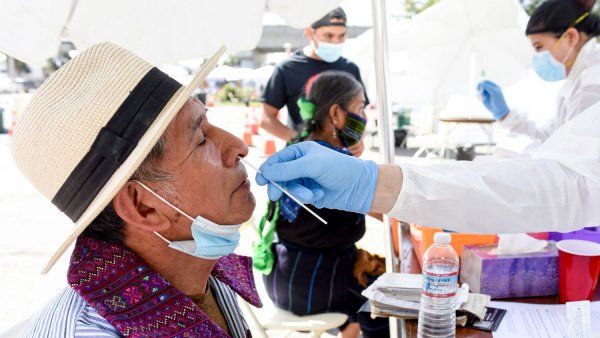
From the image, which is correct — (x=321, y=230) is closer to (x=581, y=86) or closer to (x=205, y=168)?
(x=205, y=168)

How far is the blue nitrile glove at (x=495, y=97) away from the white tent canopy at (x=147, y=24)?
6.78 ft

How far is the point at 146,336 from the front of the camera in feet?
3.84

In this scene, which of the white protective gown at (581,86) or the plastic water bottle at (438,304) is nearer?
the plastic water bottle at (438,304)

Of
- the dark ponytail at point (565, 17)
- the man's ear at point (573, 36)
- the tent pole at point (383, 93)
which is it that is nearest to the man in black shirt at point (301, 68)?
the dark ponytail at point (565, 17)

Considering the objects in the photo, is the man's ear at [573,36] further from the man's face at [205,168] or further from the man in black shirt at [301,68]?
the man's face at [205,168]

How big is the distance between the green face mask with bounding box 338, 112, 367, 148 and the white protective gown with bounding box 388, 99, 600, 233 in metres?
1.17

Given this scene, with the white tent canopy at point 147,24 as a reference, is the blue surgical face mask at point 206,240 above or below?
below

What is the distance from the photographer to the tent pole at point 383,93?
201 centimetres

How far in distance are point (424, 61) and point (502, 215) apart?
7.88 meters

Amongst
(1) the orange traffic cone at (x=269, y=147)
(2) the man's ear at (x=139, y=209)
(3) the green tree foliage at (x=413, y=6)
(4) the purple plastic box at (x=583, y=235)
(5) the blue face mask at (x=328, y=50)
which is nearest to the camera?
(2) the man's ear at (x=139, y=209)

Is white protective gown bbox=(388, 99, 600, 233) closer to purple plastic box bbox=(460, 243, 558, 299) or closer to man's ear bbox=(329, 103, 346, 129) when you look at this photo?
purple plastic box bbox=(460, 243, 558, 299)

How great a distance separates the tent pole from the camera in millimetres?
2010

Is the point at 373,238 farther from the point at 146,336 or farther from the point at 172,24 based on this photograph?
the point at 146,336

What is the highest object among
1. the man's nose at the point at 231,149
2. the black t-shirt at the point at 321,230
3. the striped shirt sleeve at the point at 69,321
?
the man's nose at the point at 231,149
